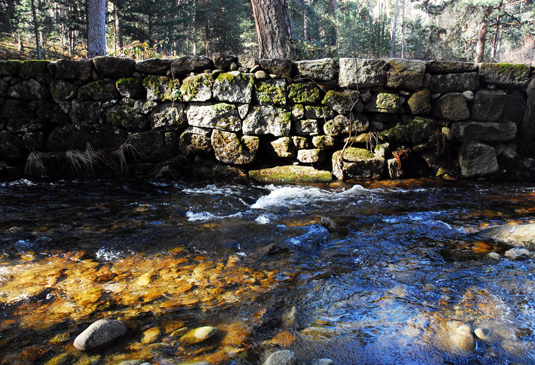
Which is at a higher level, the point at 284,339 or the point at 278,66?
the point at 278,66

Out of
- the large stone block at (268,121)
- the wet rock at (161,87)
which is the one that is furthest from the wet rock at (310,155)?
the wet rock at (161,87)

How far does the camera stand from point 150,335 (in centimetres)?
196

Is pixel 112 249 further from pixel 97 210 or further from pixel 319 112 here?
pixel 319 112

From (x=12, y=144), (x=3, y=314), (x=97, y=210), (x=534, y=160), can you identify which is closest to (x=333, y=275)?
(x=3, y=314)

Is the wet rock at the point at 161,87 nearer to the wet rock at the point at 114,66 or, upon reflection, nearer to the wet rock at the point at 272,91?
the wet rock at the point at 114,66

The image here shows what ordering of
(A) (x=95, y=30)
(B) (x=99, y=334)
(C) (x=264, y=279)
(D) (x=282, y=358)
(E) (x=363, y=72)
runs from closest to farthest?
(D) (x=282, y=358) < (B) (x=99, y=334) < (C) (x=264, y=279) < (E) (x=363, y=72) < (A) (x=95, y=30)

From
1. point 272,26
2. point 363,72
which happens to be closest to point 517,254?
point 363,72

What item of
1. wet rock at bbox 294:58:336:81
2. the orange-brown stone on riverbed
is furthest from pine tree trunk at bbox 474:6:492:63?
the orange-brown stone on riverbed

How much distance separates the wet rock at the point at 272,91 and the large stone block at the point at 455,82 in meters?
2.74

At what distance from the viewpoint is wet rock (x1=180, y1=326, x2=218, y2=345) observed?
1916 millimetres

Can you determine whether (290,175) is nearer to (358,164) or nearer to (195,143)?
(358,164)

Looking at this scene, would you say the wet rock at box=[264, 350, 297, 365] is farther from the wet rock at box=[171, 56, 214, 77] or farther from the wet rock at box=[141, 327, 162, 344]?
the wet rock at box=[171, 56, 214, 77]

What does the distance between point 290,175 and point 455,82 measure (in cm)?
341

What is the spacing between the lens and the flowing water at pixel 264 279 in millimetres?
1869
